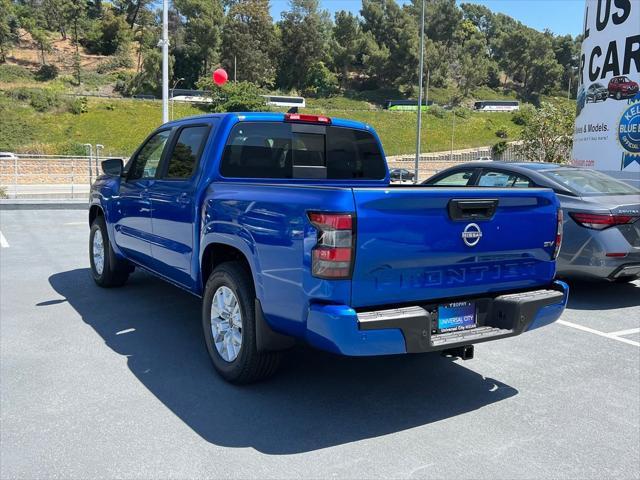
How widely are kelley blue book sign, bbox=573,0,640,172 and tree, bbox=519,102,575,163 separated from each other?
1379 centimetres

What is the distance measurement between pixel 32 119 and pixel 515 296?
59.7m

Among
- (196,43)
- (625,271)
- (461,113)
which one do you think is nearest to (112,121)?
(196,43)

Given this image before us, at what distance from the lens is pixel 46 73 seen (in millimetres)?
80438

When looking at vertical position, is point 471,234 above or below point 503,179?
below

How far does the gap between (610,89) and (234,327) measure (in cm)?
1305

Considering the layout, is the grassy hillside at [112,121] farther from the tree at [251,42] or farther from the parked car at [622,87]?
the parked car at [622,87]

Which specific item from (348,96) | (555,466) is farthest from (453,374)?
(348,96)

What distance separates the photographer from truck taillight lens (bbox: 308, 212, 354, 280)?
3.20 meters

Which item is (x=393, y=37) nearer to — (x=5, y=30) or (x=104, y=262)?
(x=5, y=30)

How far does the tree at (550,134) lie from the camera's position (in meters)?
28.1

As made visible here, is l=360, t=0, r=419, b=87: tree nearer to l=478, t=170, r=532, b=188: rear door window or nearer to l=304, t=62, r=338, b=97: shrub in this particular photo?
l=304, t=62, r=338, b=97: shrub

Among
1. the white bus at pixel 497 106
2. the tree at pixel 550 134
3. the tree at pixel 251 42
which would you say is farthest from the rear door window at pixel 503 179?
the white bus at pixel 497 106

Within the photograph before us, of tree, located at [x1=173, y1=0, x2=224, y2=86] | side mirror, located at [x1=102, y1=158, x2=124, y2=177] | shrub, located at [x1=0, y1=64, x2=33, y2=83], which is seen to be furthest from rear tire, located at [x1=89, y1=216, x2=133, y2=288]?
tree, located at [x1=173, y1=0, x2=224, y2=86]

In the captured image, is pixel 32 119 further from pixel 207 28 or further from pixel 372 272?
pixel 372 272
